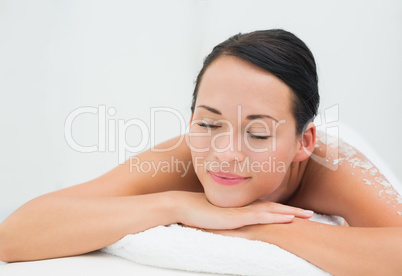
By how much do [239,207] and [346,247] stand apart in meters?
0.29

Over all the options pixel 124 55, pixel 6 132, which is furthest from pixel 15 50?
pixel 124 55

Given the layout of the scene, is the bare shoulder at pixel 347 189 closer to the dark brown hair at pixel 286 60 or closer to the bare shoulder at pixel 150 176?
the dark brown hair at pixel 286 60

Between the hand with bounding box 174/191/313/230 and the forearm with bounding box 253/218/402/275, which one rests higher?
the hand with bounding box 174/191/313/230

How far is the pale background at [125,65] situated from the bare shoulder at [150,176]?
114 centimetres

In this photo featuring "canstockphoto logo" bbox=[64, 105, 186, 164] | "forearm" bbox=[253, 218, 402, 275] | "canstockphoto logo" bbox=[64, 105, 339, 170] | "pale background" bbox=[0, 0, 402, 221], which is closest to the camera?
"forearm" bbox=[253, 218, 402, 275]

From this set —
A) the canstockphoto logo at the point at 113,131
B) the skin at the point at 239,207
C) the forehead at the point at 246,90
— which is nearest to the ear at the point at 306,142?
the skin at the point at 239,207

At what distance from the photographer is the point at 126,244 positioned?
3.67 feet

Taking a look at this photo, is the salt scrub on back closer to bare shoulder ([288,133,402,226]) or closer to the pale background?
bare shoulder ([288,133,402,226])

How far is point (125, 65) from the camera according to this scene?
2.90 metres

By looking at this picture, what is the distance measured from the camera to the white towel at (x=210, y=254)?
103cm

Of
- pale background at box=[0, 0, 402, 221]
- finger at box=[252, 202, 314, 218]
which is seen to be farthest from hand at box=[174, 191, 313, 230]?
pale background at box=[0, 0, 402, 221]

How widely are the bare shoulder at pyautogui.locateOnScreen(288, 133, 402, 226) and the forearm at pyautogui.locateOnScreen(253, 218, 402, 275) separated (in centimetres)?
18

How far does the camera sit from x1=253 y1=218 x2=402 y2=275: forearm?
0.99m

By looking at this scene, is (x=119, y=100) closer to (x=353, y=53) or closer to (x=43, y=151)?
(x=43, y=151)
